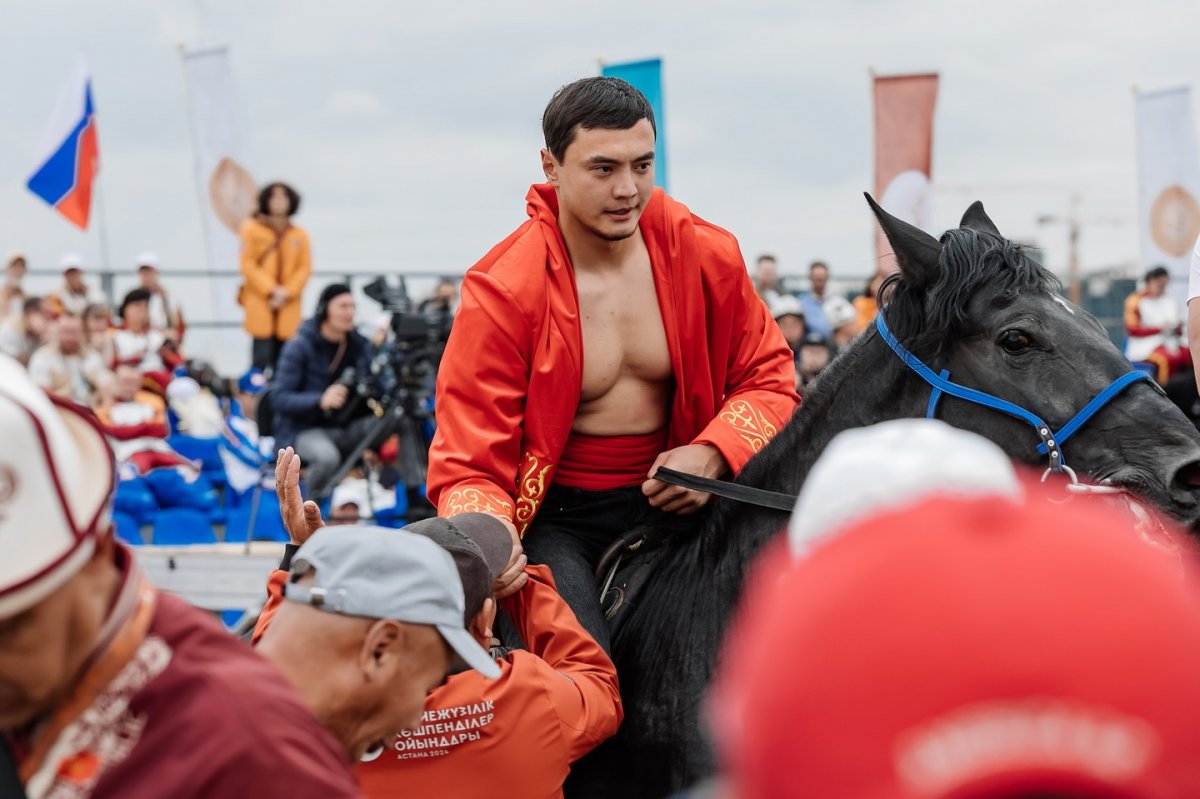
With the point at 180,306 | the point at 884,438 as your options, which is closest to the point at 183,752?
the point at 884,438

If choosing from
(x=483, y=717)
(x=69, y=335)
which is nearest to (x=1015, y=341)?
(x=483, y=717)

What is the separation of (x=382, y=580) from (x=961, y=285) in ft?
6.01

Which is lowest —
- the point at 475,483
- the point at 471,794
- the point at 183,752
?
the point at 471,794

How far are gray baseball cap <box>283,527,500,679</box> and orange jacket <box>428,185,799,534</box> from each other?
1499mm

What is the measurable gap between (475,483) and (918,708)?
2.80 m

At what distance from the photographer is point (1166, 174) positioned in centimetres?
1462

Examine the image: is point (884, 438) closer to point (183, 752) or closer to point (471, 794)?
point (183, 752)

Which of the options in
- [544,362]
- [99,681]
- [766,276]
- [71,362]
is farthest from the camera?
[766,276]

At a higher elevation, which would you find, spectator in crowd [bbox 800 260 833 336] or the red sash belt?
the red sash belt

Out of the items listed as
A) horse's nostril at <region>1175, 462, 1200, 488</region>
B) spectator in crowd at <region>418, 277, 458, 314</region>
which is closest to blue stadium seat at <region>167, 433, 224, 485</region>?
spectator in crowd at <region>418, 277, 458, 314</region>

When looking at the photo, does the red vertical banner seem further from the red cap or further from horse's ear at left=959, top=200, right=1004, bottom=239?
the red cap

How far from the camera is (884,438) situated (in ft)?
3.53

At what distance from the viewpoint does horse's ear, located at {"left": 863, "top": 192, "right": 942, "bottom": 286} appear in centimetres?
332

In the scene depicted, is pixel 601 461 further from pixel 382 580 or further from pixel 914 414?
pixel 382 580
